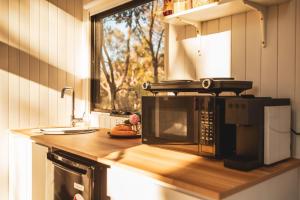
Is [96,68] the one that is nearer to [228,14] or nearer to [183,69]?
[183,69]

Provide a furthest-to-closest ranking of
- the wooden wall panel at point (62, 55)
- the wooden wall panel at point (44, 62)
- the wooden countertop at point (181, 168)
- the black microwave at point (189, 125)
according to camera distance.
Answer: the wooden wall panel at point (62, 55)
the wooden wall panel at point (44, 62)
the black microwave at point (189, 125)
the wooden countertop at point (181, 168)

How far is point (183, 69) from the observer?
81.0 inches

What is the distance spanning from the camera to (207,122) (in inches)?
55.3

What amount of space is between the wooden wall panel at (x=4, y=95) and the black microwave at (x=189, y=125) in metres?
1.50

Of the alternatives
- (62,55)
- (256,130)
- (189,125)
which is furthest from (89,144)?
(62,55)

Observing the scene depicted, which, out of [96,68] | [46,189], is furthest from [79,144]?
[96,68]

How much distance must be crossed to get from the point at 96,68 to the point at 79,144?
134 centimetres

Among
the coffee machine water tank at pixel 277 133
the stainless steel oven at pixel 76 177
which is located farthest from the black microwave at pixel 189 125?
the stainless steel oven at pixel 76 177

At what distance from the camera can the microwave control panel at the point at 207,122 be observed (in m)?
1.38

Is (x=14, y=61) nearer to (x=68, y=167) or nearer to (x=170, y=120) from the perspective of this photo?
(x=68, y=167)

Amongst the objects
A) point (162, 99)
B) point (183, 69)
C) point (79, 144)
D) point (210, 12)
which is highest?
point (210, 12)

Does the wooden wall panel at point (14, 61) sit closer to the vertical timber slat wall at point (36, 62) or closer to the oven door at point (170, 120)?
the vertical timber slat wall at point (36, 62)

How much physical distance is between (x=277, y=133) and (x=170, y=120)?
1.82ft

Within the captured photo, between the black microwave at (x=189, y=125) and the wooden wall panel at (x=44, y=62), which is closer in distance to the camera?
the black microwave at (x=189, y=125)
